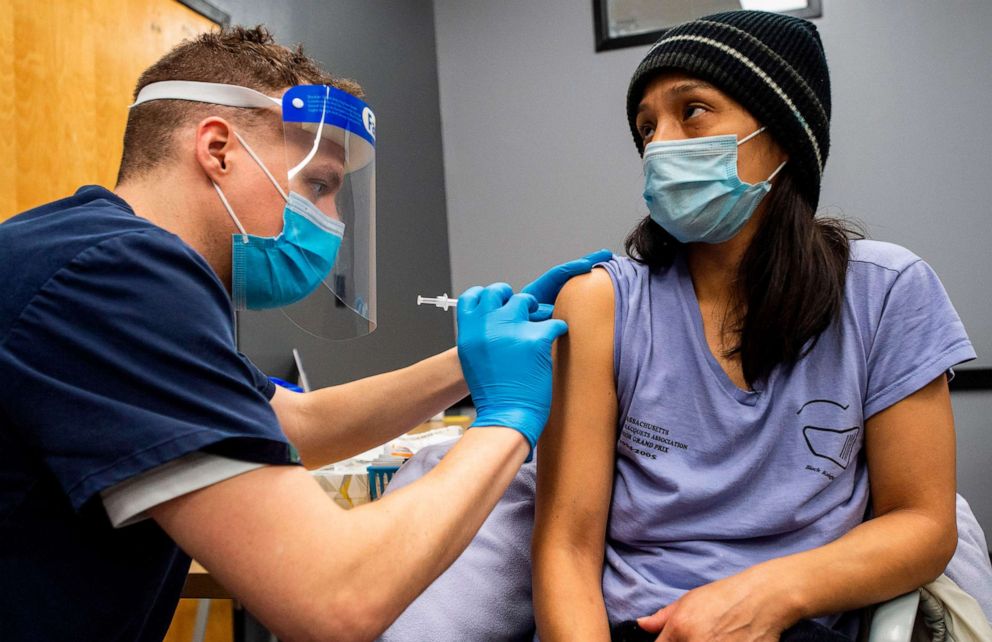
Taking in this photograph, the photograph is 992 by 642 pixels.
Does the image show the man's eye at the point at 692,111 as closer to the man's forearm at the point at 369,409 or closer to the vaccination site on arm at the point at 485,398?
the vaccination site on arm at the point at 485,398

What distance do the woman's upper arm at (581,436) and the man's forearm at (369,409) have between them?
27cm

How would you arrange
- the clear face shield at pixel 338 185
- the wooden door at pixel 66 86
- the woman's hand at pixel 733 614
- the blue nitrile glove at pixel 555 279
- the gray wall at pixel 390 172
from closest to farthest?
1. the woman's hand at pixel 733 614
2. the clear face shield at pixel 338 185
3. the blue nitrile glove at pixel 555 279
4. the wooden door at pixel 66 86
5. the gray wall at pixel 390 172

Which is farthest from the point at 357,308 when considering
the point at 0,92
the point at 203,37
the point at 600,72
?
the point at 600,72

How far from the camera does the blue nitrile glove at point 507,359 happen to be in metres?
1.15

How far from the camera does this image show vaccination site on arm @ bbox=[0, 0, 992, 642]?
33.4 inches

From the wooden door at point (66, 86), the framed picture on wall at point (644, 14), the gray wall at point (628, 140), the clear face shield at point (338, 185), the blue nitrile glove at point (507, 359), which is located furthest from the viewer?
the framed picture on wall at point (644, 14)

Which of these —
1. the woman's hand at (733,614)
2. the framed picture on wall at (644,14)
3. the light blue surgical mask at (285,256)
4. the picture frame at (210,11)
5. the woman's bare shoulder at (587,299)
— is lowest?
the woman's hand at (733,614)

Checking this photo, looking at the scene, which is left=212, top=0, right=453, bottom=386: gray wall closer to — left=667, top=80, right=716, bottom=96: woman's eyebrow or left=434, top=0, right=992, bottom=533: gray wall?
left=434, top=0, right=992, bottom=533: gray wall

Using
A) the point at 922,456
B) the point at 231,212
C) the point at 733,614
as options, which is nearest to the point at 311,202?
the point at 231,212

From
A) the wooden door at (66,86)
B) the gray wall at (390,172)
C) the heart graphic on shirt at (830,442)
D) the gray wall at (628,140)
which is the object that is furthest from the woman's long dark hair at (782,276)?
the gray wall at (628,140)

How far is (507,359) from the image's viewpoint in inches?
47.2

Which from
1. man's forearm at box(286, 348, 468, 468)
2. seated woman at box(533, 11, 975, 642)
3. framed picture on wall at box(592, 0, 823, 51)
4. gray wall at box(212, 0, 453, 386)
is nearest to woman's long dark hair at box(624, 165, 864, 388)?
seated woman at box(533, 11, 975, 642)

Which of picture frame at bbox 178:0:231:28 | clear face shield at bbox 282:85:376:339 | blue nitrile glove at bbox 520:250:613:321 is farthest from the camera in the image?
picture frame at bbox 178:0:231:28

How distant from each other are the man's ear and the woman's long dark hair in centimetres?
71
